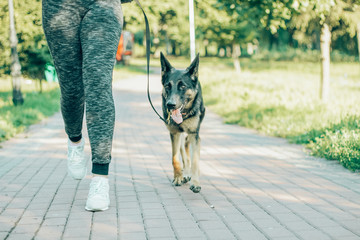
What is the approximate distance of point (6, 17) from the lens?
12.5 metres

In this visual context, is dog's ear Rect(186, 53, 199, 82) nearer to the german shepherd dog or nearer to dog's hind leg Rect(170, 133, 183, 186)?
the german shepherd dog

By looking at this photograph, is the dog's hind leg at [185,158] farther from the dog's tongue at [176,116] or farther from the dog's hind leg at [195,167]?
the dog's tongue at [176,116]

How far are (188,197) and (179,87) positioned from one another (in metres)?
1.01

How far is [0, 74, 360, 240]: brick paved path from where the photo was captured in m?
3.02

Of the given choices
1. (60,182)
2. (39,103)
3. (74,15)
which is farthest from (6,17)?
(74,15)

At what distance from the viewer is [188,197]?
155 inches

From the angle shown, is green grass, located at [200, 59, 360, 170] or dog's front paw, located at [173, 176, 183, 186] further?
green grass, located at [200, 59, 360, 170]

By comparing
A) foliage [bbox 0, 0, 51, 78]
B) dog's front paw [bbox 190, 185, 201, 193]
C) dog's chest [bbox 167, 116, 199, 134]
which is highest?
foliage [bbox 0, 0, 51, 78]

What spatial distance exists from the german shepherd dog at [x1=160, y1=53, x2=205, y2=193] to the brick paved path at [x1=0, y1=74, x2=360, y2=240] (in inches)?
8.7

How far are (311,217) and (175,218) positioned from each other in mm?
1032

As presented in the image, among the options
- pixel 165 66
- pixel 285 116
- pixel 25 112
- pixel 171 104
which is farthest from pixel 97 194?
pixel 25 112

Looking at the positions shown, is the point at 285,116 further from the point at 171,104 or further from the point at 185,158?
the point at 171,104

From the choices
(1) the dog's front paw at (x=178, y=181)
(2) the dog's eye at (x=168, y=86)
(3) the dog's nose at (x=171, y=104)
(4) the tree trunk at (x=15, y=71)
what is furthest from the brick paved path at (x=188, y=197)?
(4) the tree trunk at (x=15, y=71)

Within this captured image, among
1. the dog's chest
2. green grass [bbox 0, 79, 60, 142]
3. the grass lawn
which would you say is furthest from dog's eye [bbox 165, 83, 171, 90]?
green grass [bbox 0, 79, 60, 142]
